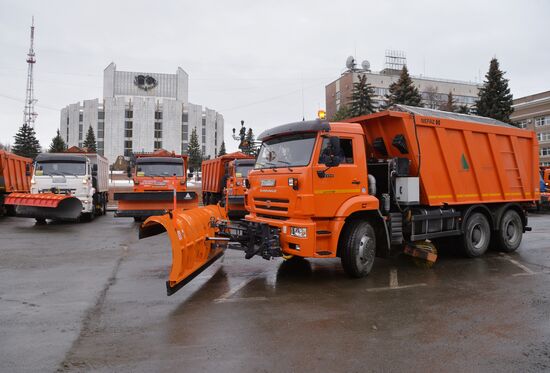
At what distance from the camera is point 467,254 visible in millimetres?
9312

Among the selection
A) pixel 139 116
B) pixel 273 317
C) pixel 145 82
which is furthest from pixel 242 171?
pixel 145 82

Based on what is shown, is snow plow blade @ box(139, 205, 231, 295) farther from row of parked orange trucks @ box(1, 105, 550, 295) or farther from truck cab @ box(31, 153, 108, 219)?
truck cab @ box(31, 153, 108, 219)

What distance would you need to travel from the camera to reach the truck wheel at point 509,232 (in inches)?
388

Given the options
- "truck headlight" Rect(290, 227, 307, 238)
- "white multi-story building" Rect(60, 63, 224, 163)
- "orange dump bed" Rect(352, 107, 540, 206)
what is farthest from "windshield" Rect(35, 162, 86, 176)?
"white multi-story building" Rect(60, 63, 224, 163)

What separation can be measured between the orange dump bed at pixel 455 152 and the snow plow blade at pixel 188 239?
3.67 meters

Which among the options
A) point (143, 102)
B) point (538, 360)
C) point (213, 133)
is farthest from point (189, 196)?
point (213, 133)

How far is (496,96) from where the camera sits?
132 feet

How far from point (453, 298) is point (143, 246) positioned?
7.72m

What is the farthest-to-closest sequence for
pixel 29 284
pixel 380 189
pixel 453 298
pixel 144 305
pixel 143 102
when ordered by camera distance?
pixel 143 102
pixel 380 189
pixel 29 284
pixel 453 298
pixel 144 305

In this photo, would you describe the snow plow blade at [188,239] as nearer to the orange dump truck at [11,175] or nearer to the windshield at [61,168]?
the windshield at [61,168]

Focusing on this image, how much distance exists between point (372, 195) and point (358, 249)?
3.74 ft

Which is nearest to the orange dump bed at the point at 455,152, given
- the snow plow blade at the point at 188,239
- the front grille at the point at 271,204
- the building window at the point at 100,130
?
the front grille at the point at 271,204

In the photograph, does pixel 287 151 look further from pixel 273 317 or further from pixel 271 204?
pixel 273 317

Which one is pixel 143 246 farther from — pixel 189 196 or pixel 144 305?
pixel 144 305
